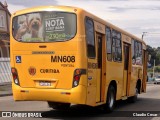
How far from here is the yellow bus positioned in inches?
429

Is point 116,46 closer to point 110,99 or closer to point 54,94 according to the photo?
point 110,99

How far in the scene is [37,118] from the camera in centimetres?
1170

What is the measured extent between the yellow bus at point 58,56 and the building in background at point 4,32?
3328 centimetres

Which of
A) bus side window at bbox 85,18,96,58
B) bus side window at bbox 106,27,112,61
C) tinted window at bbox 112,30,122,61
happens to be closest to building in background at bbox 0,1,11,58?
tinted window at bbox 112,30,122,61

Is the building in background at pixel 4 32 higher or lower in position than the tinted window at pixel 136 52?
higher

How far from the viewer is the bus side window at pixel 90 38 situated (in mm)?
11281

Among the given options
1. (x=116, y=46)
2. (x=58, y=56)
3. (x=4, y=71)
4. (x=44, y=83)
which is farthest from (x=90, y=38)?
(x=4, y=71)

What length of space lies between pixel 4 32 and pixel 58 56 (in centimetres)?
3620

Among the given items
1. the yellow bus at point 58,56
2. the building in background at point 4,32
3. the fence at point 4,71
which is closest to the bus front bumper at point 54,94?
the yellow bus at point 58,56

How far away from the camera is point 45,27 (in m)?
11.3

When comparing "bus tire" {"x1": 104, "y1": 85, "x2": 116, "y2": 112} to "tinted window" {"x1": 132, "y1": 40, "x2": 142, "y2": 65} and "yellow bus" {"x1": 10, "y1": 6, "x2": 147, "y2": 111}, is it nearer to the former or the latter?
"yellow bus" {"x1": 10, "y1": 6, "x2": 147, "y2": 111}

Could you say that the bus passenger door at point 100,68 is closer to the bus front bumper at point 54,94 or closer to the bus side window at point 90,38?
the bus side window at point 90,38

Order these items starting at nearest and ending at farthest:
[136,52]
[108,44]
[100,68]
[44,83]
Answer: [44,83] → [100,68] → [108,44] → [136,52]

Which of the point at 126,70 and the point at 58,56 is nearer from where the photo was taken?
the point at 58,56
